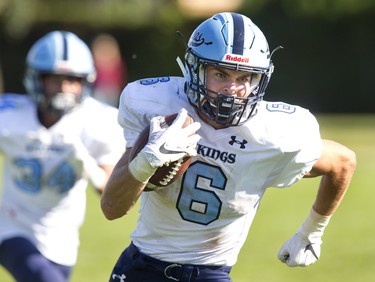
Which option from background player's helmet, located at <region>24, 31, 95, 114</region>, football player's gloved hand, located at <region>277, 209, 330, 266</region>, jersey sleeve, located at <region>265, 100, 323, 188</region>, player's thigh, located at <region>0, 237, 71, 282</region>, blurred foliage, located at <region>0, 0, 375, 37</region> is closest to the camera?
jersey sleeve, located at <region>265, 100, 323, 188</region>

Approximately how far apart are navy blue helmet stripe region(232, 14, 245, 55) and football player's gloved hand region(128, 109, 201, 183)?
38 cm

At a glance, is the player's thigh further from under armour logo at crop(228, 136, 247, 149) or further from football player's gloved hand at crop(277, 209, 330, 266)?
under armour logo at crop(228, 136, 247, 149)

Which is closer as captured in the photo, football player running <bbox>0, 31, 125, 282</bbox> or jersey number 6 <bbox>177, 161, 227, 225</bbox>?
jersey number 6 <bbox>177, 161, 227, 225</bbox>

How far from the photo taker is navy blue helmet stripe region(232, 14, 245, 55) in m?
3.64

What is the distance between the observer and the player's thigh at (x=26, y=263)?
4.64 meters

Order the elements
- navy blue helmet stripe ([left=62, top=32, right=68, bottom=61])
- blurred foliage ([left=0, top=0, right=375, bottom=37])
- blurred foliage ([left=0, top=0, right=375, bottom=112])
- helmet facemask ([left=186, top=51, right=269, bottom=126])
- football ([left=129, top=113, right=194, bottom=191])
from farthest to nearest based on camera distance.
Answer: blurred foliage ([left=0, top=0, right=375, bottom=37]) → blurred foliage ([left=0, top=0, right=375, bottom=112]) → navy blue helmet stripe ([left=62, top=32, right=68, bottom=61]) → helmet facemask ([left=186, top=51, right=269, bottom=126]) → football ([left=129, top=113, right=194, bottom=191])

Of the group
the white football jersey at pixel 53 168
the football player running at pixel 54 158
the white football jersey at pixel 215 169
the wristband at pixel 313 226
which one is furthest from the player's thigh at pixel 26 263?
the wristband at pixel 313 226

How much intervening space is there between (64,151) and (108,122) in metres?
0.30

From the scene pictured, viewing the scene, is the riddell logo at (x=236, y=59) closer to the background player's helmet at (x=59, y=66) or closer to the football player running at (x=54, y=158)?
the football player running at (x=54, y=158)

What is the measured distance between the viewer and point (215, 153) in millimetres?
3691

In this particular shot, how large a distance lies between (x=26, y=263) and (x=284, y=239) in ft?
11.7

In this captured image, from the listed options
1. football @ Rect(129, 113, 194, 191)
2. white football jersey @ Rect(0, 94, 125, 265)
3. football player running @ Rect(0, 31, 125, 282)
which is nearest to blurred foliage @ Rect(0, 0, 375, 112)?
football player running @ Rect(0, 31, 125, 282)

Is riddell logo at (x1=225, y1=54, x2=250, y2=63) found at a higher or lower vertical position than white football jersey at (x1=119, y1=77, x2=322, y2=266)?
higher

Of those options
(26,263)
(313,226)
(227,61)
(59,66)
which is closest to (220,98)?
(227,61)
